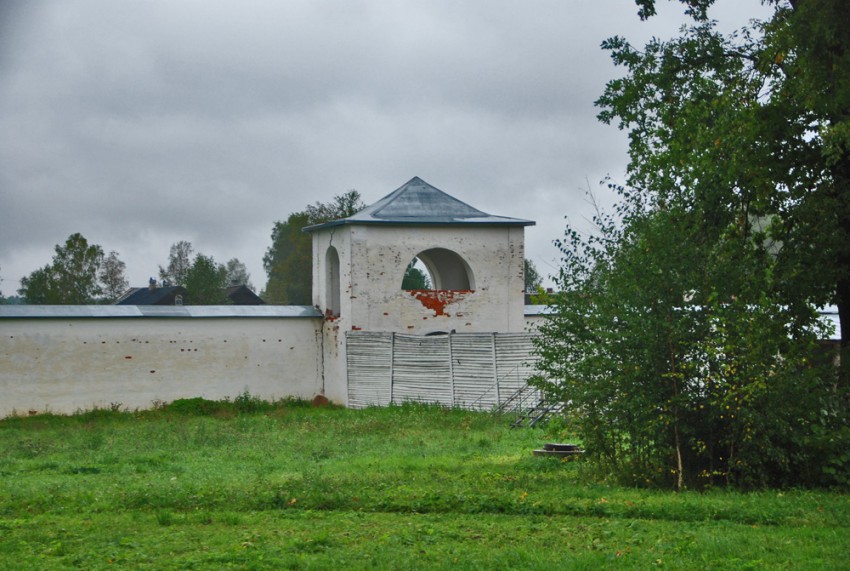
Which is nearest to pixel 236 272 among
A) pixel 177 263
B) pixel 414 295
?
pixel 177 263

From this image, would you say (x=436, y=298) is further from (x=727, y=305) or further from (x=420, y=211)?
(x=727, y=305)

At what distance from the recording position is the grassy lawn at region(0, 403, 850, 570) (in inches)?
355

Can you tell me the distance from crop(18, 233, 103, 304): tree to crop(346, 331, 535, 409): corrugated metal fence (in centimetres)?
3568

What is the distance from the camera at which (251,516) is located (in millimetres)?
11195

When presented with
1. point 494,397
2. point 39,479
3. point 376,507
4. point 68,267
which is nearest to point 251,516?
point 376,507

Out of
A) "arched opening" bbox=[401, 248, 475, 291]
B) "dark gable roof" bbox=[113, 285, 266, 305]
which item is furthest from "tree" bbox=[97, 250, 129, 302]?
"arched opening" bbox=[401, 248, 475, 291]

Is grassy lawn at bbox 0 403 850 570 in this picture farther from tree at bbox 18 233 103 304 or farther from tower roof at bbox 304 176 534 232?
tree at bbox 18 233 103 304

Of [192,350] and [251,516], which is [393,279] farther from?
[251,516]

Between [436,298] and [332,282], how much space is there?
3995 mm

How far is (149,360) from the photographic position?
27625 millimetres

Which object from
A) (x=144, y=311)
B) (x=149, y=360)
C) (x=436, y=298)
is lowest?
(x=149, y=360)

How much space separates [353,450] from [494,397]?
861cm

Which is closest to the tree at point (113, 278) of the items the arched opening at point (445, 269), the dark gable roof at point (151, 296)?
the dark gable roof at point (151, 296)

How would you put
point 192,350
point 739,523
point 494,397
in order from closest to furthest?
1. point 739,523
2. point 494,397
3. point 192,350
